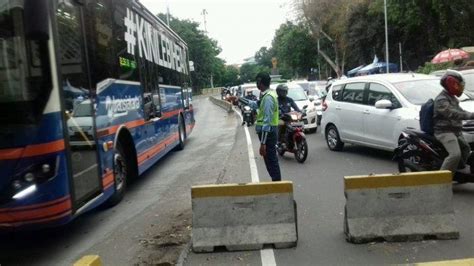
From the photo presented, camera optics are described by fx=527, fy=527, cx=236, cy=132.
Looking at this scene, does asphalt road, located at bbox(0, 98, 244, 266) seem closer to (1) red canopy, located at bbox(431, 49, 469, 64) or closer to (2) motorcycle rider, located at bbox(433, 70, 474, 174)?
(2) motorcycle rider, located at bbox(433, 70, 474, 174)

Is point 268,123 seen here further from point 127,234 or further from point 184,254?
point 184,254

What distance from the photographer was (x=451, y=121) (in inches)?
281

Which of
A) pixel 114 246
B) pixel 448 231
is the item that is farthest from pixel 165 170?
pixel 448 231

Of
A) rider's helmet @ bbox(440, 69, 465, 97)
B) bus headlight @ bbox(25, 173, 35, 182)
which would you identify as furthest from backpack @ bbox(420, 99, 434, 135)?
bus headlight @ bbox(25, 173, 35, 182)

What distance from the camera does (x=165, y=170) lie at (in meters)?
12.2

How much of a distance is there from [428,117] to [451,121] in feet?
1.23

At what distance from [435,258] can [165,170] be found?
26.1ft

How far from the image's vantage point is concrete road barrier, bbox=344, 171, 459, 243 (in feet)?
18.6

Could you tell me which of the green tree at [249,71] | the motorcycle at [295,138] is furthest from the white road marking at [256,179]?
the green tree at [249,71]

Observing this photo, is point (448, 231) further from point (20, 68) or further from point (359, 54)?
point (359, 54)

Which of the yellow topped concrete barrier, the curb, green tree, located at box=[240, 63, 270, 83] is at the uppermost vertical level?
green tree, located at box=[240, 63, 270, 83]

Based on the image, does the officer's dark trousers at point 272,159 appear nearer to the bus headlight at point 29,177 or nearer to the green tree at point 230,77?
the bus headlight at point 29,177

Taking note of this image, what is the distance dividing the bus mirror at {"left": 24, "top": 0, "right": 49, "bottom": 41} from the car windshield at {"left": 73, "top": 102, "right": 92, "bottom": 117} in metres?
1.31

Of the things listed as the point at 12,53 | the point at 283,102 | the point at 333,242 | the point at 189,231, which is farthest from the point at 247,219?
the point at 283,102
